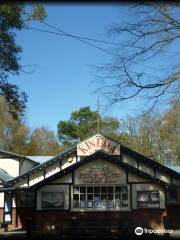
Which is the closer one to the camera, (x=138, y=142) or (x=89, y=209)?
(x=89, y=209)

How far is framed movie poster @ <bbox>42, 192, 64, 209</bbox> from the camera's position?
26.4m

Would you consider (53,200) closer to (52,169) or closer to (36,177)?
(36,177)

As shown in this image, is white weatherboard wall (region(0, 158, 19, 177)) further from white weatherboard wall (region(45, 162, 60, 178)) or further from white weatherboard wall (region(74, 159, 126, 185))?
white weatherboard wall (region(74, 159, 126, 185))

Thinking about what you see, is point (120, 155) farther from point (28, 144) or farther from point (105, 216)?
point (28, 144)

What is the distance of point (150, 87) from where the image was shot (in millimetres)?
15891

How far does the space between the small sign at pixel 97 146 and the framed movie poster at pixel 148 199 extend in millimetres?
2962

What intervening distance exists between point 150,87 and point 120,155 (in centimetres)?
1247

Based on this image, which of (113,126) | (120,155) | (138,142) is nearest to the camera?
(120,155)

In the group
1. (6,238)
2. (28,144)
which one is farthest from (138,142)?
(6,238)

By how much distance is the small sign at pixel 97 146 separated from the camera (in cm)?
2778

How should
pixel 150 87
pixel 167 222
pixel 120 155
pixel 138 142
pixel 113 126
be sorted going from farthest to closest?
pixel 113 126 → pixel 138 142 → pixel 120 155 → pixel 167 222 → pixel 150 87

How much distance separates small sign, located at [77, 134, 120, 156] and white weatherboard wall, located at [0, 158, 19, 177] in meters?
6.51

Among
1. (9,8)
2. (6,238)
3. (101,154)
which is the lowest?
(6,238)

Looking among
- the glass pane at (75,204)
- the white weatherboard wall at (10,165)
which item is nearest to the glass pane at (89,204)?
the glass pane at (75,204)
